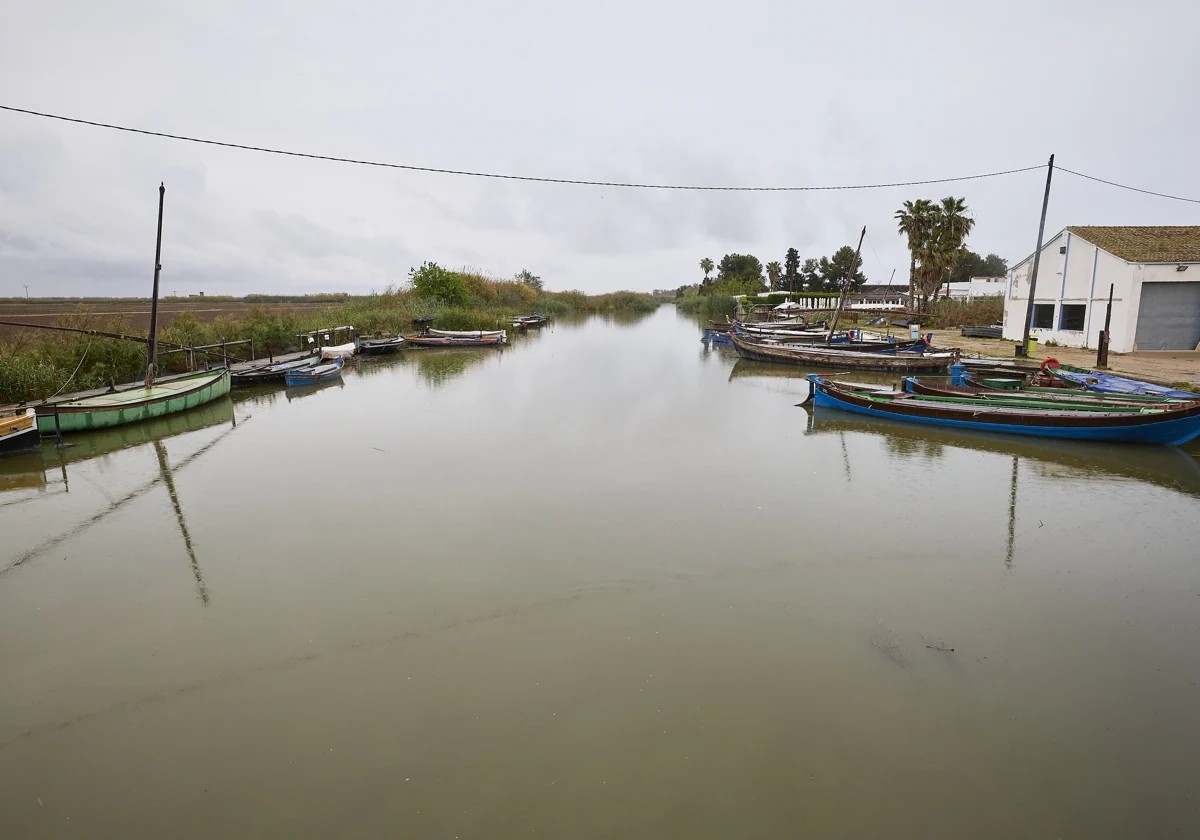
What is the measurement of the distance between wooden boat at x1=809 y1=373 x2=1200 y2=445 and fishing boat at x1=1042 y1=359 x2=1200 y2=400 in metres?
1.78

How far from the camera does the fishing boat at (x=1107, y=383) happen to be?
1375 centimetres

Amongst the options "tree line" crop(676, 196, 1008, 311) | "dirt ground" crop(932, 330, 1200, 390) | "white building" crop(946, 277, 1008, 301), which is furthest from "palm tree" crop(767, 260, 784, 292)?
"dirt ground" crop(932, 330, 1200, 390)

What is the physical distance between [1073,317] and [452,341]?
2878 centimetres

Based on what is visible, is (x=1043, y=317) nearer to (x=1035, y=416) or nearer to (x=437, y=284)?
(x=1035, y=416)

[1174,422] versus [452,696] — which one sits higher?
[1174,422]

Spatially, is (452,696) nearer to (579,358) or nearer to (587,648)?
(587,648)

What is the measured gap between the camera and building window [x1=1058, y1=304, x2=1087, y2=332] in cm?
2380

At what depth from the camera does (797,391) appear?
19531 mm

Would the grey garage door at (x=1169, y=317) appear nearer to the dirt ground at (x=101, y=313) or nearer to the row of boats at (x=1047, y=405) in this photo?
the row of boats at (x=1047, y=405)

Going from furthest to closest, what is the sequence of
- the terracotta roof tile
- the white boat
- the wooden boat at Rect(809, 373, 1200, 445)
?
the white boat → the terracotta roof tile → the wooden boat at Rect(809, 373, 1200, 445)

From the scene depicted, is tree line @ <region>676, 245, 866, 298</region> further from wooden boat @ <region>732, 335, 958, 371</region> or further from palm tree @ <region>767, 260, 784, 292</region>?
wooden boat @ <region>732, 335, 958, 371</region>

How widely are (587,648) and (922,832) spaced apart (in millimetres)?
2794

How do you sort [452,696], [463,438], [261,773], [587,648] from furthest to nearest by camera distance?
1. [463,438]
2. [587,648]
3. [452,696]
4. [261,773]

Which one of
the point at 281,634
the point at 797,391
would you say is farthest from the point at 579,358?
the point at 281,634
